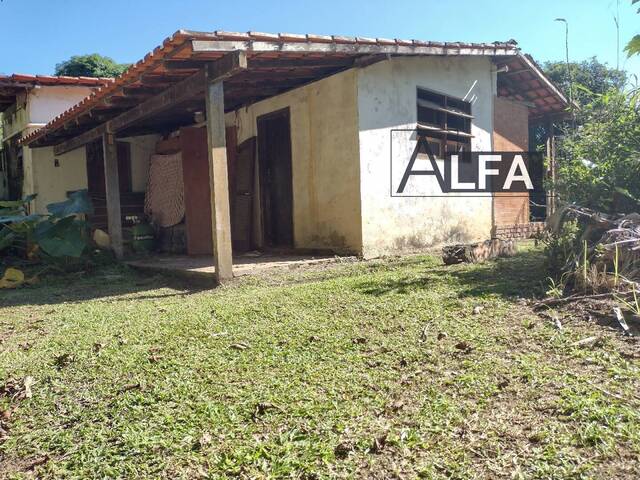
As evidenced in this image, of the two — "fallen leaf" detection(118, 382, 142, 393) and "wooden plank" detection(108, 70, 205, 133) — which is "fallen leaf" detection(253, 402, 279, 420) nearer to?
"fallen leaf" detection(118, 382, 142, 393)

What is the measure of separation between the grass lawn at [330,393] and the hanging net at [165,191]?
5680 mm

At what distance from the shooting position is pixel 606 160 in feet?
15.2

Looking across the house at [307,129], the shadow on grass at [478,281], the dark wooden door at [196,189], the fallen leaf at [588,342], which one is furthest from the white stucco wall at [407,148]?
the fallen leaf at [588,342]

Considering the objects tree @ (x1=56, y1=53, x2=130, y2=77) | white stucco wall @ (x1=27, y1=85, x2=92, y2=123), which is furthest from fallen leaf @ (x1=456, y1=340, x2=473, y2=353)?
tree @ (x1=56, y1=53, x2=130, y2=77)

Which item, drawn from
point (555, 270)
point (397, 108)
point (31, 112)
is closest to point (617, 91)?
point (555, 270)

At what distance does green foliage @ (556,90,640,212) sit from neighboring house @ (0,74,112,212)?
29.8 ft

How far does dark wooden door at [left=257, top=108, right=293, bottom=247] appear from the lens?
27.7 ft

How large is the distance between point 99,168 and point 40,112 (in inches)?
68.2

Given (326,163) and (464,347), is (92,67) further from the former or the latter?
(464,347)

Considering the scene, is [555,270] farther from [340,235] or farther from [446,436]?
[340,235]

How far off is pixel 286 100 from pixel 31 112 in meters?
6.39

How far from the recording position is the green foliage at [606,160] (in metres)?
4.51

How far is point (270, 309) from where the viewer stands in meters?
4.19

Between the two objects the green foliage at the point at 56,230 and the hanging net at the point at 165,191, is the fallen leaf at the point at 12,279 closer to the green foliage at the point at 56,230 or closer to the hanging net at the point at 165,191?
the green foliage at the point at 56,230
